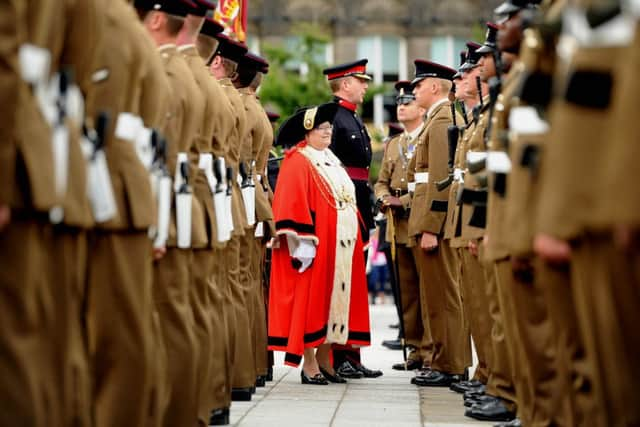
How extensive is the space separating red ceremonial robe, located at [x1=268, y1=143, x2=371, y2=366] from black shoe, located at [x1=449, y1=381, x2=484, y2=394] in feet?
3.18

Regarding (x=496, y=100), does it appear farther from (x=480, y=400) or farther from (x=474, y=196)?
Result: (x=480, y=400)

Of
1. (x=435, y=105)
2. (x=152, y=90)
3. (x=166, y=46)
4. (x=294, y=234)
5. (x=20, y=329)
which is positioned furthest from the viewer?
(x=435, y=105)

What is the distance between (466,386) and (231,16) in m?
3.91

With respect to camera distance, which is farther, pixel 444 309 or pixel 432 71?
pixel 432 71

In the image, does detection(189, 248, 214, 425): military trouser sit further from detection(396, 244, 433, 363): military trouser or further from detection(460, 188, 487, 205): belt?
detection(396, 244, 433, 363): military trouser

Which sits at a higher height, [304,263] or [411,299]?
[304,263]

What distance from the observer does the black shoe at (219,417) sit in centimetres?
810

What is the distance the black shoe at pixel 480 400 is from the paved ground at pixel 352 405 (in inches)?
2.9

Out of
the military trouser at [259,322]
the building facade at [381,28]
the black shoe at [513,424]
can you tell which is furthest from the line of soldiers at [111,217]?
the building facade at [381,28]

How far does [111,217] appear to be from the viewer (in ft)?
17.5

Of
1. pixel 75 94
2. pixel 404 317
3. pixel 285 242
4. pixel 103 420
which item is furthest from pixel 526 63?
pixel 404 317

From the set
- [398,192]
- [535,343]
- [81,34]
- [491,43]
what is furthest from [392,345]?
[81,34]

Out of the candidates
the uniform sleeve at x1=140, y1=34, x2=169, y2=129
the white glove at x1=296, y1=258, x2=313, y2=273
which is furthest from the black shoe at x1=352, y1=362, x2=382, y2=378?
the uniform sleeve at x1=140, y1=34, x2=169, y2=129

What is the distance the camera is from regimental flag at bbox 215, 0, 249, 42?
1207cm
